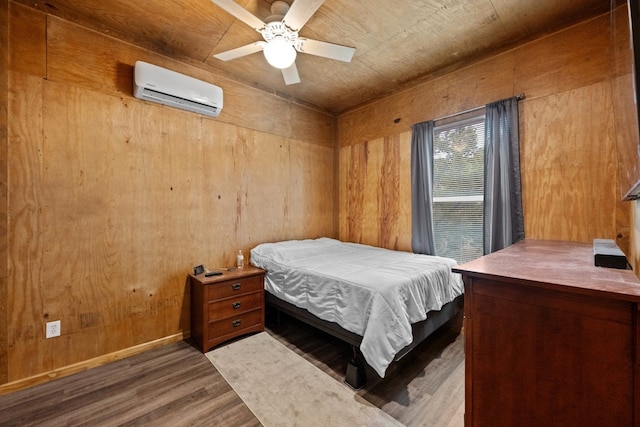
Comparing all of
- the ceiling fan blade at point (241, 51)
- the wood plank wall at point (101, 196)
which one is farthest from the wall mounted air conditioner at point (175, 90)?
the ceiling fan blade at point (241, 51)

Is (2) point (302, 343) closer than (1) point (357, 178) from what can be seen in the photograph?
Yes

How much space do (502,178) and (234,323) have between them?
2.86 metres

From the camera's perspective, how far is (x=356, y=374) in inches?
74.5

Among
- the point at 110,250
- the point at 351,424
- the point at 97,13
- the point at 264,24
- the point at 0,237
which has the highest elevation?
the point at 97,13

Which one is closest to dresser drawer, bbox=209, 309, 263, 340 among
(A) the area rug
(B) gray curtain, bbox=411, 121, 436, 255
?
(A) the area rug

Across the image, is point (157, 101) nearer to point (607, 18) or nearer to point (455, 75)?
point (455, 75)

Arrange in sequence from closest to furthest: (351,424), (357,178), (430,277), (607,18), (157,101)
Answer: (351,424) → (607,18) → (430,277) → (157,101) → (357,178)

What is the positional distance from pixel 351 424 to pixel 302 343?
1.05 meters

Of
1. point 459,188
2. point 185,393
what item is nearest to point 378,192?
point 459,188

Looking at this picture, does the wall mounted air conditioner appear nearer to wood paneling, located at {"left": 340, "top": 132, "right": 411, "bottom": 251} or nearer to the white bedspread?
the white bedspread

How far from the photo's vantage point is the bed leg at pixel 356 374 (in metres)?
1.89

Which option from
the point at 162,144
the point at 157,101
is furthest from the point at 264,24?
the point at 162,144

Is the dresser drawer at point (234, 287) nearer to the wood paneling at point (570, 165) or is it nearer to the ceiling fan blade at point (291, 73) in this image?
the ceiling fan blade at point (291, 73)

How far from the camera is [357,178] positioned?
383cm
